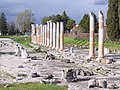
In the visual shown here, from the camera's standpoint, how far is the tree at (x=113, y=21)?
57812mm

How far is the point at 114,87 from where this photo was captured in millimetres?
16234

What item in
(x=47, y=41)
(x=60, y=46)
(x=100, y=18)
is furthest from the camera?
(x=47, y=41)

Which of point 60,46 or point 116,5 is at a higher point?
point 116,5

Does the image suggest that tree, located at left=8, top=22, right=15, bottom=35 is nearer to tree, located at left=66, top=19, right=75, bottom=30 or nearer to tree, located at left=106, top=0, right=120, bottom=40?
tree, located at left=66, top=19, right=75, bottom=30

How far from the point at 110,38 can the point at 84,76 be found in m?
40.2

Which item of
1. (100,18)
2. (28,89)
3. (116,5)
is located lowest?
(28,89)

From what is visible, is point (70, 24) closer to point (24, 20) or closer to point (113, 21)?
point (24, 20)

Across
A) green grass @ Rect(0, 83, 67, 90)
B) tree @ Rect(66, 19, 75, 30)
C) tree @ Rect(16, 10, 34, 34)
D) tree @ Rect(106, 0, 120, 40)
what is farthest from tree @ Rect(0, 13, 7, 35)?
green grass @ Rect(0, 83, 67, 90)

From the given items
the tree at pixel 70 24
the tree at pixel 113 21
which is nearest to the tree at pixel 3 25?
the tree at pixel 70 24

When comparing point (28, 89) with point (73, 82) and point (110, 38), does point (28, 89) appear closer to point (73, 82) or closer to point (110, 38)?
point (73, 82)

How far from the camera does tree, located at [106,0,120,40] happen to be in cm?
5781

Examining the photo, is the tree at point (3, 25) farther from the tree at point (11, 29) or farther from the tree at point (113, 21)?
the tree at point (113, 21)

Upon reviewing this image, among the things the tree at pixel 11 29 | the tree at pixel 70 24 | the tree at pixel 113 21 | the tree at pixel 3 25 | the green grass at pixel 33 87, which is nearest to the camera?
the green grass at pixel 33 87

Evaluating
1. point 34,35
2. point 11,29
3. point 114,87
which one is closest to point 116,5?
point 34,35
